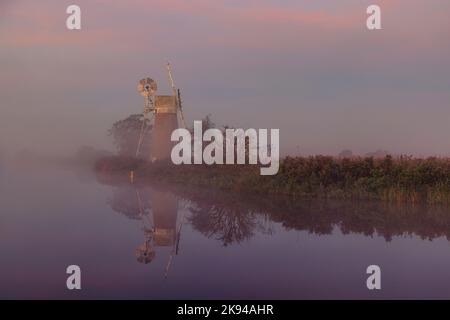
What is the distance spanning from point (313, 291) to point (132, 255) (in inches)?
158

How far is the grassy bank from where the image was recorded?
18031 millimetres

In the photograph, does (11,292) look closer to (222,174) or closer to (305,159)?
(305,159)

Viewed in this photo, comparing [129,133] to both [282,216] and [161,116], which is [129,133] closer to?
[161,116]

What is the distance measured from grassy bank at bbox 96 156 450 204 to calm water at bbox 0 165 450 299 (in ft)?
5.49

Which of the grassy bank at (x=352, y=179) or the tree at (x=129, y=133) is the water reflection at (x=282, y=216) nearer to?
the grassy bank at (x=352, y=179)

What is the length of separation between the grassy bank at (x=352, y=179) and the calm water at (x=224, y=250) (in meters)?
1.67

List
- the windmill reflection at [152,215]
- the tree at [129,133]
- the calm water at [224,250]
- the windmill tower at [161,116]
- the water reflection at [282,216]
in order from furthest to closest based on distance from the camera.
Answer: the tree at [129,133] < the windmill tower at [161,116] < the water reflection at [282,216] < the windmill reflection at [152,215] < the calm water at [224,250]

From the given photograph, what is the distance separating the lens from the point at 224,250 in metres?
10.3

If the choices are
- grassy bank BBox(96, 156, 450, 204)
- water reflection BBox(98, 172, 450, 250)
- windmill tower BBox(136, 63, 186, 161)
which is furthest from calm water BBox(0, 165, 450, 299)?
windmill tower BBox(136, 63, 186, 161)

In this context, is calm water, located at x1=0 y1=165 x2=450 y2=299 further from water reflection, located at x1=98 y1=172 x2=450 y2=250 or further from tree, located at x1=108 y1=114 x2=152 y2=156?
tree, located at x1=108 y1=114 x2=152 y2=156

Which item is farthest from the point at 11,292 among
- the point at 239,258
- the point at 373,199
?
the point at 373,199

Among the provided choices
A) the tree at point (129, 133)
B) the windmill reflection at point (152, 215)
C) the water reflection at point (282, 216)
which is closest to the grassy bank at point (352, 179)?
the water reflection at point (282, 216)

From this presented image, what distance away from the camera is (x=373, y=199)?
60.5ft

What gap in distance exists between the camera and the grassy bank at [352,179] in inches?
710
